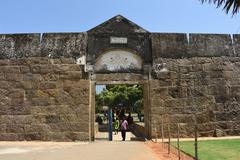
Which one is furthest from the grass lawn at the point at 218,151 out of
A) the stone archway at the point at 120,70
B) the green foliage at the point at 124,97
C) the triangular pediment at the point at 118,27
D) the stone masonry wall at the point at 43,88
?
the green foliage at the point at 124,97

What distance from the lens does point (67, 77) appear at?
15141 millimetres

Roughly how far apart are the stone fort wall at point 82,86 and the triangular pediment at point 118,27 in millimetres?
602

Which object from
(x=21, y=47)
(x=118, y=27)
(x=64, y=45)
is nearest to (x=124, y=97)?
(x=118, y=27)

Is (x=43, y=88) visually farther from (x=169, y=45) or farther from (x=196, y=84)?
(x=196, y=84)

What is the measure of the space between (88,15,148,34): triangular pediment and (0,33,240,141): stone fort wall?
0.60 m

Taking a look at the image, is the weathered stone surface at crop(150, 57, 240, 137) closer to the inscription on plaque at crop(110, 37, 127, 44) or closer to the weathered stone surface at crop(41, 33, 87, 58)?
the inscription on plaque at crop(110, 37, 127, 44)

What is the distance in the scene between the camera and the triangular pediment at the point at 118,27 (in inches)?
612

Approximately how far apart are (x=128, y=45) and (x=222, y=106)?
438 centimetres

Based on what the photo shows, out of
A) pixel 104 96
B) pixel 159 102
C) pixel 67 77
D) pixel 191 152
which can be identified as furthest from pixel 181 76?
pixel 104 96

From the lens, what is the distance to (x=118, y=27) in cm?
1562

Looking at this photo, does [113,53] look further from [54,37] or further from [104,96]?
[104,96]

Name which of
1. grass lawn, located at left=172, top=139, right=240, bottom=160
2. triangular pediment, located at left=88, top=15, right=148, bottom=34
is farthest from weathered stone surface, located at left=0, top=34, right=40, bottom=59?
grass lawn, located at left=172, top=139, right=240, bottom=160

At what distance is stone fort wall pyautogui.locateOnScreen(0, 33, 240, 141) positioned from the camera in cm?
1498

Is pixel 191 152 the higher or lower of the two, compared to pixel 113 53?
lower
